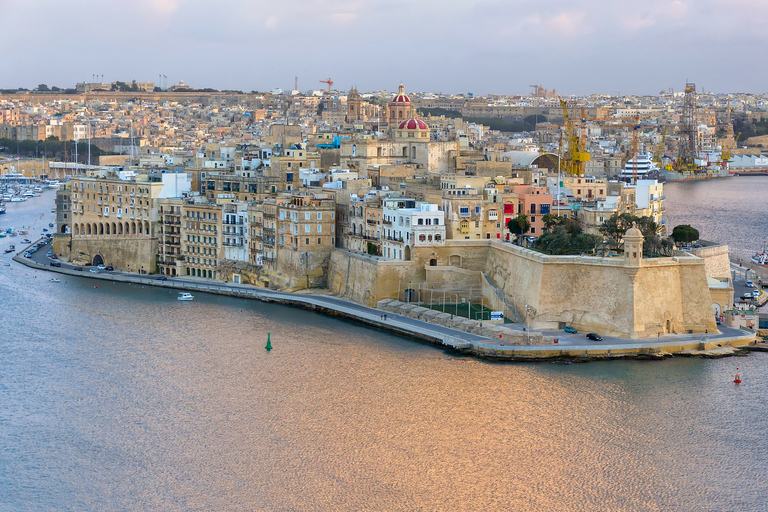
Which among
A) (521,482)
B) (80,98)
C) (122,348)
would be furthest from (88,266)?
(80,98)

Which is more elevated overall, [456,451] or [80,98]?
[80,98]

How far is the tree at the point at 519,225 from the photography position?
26.9m

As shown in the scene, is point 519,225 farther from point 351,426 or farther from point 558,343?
point 351,426

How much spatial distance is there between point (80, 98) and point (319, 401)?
10764cm

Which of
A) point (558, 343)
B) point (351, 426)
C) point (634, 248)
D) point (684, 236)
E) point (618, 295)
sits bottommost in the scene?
point (351, 426)

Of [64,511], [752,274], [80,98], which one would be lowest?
[64,511]

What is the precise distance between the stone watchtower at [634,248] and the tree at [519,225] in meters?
5.05

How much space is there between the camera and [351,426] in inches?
706

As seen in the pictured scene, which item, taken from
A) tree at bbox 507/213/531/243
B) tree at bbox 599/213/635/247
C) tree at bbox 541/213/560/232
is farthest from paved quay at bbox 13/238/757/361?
tree at bbox 541/213/560/232

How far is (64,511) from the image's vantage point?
14906mm

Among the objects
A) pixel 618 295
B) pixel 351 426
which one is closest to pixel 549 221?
pixel 618 295

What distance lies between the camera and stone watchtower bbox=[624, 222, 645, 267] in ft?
71.8

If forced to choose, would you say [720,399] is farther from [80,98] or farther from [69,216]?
[80,98]

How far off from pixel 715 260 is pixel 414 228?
6796 mm
